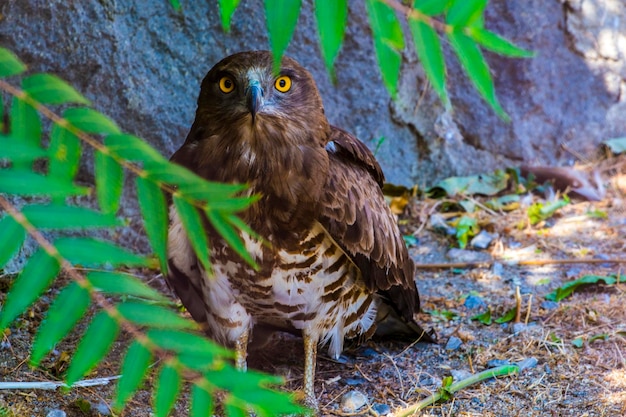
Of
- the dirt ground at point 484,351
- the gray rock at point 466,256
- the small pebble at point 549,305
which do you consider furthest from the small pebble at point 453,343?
the gray rock at point 466,256

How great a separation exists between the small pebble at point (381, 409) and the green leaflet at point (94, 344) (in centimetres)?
261

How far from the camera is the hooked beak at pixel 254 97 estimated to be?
3.50 metres

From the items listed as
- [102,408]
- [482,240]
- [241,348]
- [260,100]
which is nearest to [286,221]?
[260,100]

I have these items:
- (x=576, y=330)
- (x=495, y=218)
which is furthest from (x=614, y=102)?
(x=576, y=330)

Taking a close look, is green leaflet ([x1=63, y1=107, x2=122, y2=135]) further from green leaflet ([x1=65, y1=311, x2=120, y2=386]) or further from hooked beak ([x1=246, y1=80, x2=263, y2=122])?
hooked beak ([x1=246, y1=80, x2=263, y2=122])

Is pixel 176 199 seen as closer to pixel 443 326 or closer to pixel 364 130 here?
pixel 443 326

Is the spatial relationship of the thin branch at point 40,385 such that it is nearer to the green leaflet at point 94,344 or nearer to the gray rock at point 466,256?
the green leaflet at point 94,344

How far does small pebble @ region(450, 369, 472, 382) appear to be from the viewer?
4.18 m

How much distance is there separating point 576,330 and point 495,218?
1.85m

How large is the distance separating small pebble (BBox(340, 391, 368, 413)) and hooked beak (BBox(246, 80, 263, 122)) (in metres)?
1.54

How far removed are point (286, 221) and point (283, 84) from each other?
26.4 inches

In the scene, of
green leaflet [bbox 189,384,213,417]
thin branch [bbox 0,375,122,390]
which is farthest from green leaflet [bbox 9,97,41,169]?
thin branch [bbox 0,375,122,390]

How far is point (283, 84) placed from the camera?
12.5ft

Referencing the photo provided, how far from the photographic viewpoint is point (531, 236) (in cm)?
610
